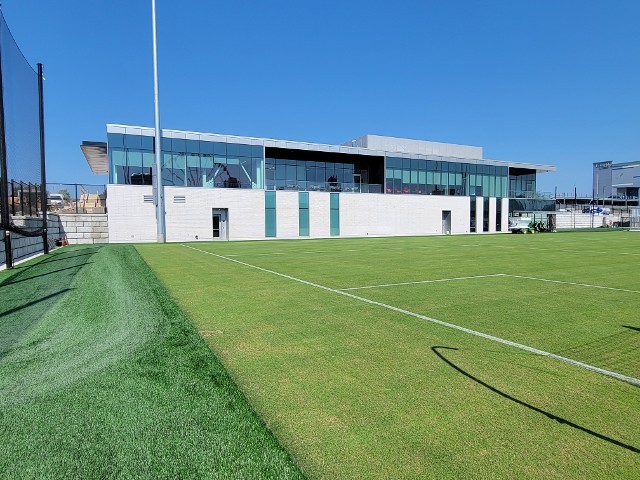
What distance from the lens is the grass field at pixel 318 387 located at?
2.89 meters

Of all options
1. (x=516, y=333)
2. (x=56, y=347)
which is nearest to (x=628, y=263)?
(x=516, y=333)

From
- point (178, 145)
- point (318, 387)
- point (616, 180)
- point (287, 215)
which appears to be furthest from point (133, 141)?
point (616, 180)

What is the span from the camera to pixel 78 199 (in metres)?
33.6

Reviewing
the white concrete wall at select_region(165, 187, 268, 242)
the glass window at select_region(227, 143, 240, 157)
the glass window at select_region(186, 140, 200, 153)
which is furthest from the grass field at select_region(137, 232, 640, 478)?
the glass window at select_region(227, 143, 240, 157)

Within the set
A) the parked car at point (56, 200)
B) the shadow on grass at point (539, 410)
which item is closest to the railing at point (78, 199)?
the parked car at point (56, 200)

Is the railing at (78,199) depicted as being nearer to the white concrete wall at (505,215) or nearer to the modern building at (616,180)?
the white concrete wall at (505,215)

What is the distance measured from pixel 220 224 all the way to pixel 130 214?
316 inches

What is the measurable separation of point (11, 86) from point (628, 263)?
2487 centimetres

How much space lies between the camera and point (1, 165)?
1362 cm

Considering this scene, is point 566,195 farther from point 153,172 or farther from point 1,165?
point 1,165

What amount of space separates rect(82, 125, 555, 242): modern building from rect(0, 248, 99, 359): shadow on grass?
21.9 meters

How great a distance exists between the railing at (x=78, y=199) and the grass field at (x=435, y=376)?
2872 centimetres

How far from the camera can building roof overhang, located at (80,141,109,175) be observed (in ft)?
121

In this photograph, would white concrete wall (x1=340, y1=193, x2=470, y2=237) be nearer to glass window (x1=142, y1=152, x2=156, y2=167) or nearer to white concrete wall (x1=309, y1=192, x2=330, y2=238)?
white concrete wall (x1=309, y1=192, x2=330, y2=238)
